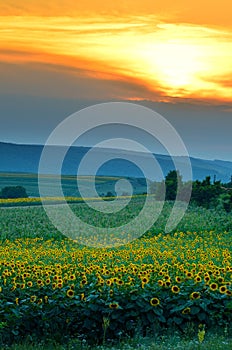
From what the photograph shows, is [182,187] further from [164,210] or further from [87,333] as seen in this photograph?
[87,333]

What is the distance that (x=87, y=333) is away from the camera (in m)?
9.59

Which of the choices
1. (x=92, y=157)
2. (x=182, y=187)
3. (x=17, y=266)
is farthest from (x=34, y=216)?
(x=92, y=157)

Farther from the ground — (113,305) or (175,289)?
(175,289)

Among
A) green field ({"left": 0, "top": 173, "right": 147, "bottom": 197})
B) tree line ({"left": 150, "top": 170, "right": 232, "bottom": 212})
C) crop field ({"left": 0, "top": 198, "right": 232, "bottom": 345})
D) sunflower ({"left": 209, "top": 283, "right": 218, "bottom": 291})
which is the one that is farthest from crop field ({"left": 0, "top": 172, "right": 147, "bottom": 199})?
sunflower ({"left": 209, "top": 283, "right": 218, "bottom": 291})

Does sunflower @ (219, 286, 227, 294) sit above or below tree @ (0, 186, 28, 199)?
below

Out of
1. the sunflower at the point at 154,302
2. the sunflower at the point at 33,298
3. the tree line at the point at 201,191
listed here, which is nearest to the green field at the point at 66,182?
the tree line at the point at 201,191

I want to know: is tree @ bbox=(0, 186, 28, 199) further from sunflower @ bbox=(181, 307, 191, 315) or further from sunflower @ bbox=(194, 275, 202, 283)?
sunflower @ bbox=(181, 307, 191, 315)

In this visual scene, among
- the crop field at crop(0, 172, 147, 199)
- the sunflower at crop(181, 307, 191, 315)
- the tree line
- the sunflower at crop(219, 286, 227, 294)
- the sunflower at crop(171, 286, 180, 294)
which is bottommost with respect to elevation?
the sunflower at crop(181, 307, 191, 315)

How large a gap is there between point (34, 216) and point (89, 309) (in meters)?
25.5

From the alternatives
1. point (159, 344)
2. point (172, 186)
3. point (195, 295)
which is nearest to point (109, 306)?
point (159, 344)

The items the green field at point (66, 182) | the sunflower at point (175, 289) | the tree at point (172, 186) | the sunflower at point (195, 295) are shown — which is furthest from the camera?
the green field at point (66, 182)

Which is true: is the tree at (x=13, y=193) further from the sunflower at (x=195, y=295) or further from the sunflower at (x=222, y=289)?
the sunflower at (x=195, y=295)

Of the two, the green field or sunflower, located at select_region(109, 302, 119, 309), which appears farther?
the green field

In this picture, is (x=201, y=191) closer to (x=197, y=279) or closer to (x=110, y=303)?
(x=197, y=279)
